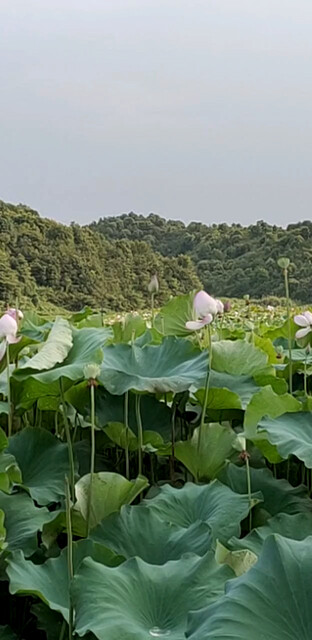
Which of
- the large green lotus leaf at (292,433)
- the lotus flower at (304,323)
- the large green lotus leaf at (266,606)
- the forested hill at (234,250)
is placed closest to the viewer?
the large green lotus leaf at (266,606)

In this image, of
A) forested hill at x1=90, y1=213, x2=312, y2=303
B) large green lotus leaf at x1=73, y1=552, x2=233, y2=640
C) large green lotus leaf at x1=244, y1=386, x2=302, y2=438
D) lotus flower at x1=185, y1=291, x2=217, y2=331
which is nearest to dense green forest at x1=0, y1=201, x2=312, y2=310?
forested hill at x1=90, y1=213, x2=312, y2=303

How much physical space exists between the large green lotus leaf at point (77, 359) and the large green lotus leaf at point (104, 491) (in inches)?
4.3

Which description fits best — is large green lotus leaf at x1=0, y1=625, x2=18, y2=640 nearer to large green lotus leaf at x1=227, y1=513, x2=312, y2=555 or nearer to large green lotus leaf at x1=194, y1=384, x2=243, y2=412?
large green lotus leaf at x1=227, y1=513, x2=312, y2=555

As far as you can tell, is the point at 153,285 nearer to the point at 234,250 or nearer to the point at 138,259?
the point at 138,259

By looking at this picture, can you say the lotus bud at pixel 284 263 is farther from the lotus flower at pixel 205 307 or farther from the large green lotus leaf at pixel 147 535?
the large green lotus leaf at pixel 147 535

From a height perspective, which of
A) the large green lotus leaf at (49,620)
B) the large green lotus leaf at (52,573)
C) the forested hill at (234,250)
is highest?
the forested hill at (234,250)

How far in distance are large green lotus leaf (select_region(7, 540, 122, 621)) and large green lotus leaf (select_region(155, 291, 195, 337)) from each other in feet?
1.32

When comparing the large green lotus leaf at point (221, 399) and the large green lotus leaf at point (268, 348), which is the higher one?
the large green lotus leaf at point (268, 348)

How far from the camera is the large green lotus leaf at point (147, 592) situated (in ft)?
1.32

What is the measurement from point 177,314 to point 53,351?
234 millimetres

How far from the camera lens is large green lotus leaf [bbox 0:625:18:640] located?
0.49 m

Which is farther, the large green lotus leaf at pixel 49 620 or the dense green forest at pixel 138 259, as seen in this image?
the dense green forest at pixel 138 259

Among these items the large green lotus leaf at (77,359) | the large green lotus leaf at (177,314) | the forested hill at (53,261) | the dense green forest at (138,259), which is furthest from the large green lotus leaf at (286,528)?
the forested hill at (53,261)

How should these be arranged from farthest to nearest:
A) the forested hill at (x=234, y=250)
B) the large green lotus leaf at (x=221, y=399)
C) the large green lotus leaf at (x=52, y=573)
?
1. the forested hill at (x=234, y=250)
2. the large green lotus leaf at (x=221, y=399)
3. the large green lotus leaf at (x=52, y=573)
